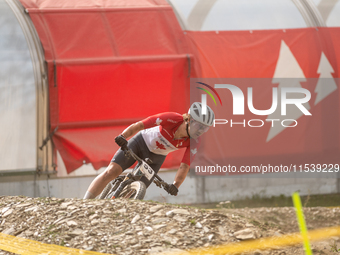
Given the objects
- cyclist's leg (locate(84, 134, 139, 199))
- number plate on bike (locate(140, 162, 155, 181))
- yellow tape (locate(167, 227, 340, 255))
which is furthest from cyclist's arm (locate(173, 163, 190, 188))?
yellow tape (locate(167, 227, 340, 255))

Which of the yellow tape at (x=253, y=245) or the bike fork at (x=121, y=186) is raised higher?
the bike fork at (x=121, y=186)

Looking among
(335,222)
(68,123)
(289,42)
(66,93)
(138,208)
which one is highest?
(289,42)

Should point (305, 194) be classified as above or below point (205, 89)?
below

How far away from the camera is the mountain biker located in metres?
5.67

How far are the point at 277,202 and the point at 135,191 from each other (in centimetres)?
486

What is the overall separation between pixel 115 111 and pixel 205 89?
2.02 meters

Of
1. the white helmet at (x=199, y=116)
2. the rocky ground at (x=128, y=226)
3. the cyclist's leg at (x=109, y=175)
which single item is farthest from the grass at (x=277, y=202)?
the rocky ground at (x=128, y=226)

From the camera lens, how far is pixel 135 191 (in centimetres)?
536

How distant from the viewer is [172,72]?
9.23 m

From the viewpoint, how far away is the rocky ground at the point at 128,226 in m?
3.97

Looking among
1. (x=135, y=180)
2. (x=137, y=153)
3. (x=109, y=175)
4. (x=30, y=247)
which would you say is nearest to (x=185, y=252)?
(x=30, y=247)

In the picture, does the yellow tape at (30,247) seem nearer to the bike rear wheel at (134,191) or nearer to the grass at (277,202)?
the bike rear wheel at (134,191)

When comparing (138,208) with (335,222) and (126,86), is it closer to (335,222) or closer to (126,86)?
(335,222)

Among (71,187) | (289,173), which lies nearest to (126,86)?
(71,187)
